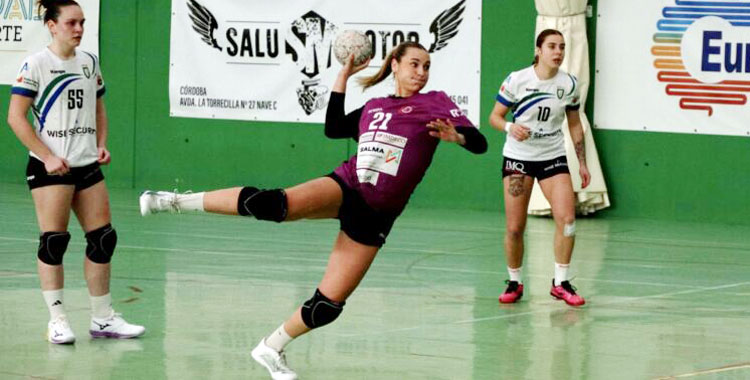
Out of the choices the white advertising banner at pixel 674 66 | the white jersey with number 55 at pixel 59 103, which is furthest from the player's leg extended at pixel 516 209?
the white advertising banner at pixel 674 66

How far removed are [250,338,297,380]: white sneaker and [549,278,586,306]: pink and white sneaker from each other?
10.8ft

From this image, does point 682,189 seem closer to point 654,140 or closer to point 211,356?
point 654,140

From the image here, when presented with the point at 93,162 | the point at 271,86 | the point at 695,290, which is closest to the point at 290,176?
the point at 271,86

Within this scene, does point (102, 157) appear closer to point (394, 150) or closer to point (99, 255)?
point (99, 255)

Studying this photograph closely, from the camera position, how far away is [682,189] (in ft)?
52.2

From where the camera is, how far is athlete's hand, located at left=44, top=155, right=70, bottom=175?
7.74 m

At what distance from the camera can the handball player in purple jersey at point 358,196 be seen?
23.3ft

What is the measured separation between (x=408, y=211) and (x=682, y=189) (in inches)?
127

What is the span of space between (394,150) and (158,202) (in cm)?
128

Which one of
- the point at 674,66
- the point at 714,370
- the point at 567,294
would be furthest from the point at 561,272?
the point at 674,66

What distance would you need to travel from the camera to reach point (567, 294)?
32.9 feet

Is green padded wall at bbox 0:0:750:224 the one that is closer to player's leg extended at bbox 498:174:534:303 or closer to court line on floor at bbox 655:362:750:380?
player's leg extended at bbox 498:174:534:303

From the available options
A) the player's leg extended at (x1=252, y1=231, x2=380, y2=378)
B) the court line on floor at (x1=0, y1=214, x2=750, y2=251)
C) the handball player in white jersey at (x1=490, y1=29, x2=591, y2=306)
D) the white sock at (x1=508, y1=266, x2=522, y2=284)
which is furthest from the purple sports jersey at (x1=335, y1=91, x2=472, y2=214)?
the court line on floor at (x1=0, y1=214, x2=750, y2=251)

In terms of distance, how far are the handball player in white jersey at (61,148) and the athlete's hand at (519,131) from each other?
3.14 meters
